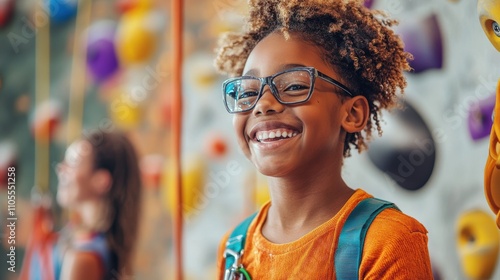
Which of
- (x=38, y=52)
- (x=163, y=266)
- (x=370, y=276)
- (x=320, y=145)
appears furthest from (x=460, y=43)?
(x=38, y=52)

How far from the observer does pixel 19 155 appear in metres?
1.79

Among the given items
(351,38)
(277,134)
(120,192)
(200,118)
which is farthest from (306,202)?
(120,192)

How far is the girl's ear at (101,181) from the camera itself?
166 cm

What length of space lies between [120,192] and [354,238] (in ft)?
3.08

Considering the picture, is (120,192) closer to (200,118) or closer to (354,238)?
(200,118)

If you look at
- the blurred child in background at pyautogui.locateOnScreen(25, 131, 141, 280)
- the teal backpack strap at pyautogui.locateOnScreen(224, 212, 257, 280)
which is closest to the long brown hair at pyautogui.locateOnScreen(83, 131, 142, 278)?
the blurred child in background at pyautogui.locateOnScreen(25, 131, 141, 280)

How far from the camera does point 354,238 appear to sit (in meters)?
0.86

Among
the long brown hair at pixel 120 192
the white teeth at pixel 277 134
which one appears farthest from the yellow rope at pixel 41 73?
the white teeth at pixel 277 134

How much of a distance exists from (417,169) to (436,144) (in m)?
0.06

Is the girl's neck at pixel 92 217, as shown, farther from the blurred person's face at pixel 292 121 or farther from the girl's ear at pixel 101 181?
the blurred person's face at pixel 292 121

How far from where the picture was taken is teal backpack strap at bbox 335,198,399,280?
0.84 m

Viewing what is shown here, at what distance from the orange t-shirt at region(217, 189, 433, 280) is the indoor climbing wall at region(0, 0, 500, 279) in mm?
282

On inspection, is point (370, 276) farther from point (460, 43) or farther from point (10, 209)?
point (10, 209)

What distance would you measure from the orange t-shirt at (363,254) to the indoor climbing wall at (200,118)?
282 mm
